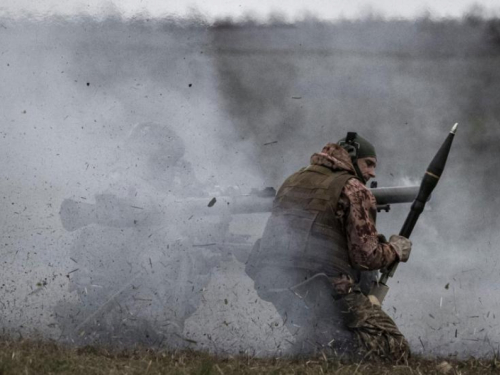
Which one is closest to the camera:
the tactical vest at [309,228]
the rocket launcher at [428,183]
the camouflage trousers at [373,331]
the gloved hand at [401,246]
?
the camouflage trousers at [373,331]

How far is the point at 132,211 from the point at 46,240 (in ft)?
6.77

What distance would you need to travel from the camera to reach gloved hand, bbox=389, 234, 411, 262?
25.7 feet

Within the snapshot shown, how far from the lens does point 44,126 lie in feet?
33.2

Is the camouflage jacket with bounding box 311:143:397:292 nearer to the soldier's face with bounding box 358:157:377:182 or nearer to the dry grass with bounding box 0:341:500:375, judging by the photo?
the soldier's face with bounding box 358:157:377:182

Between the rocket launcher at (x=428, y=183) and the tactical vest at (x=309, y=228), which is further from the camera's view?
the rocket launcher at (x=428, y=183)

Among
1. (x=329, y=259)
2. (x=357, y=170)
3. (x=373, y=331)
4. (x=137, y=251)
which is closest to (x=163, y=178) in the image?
(x=137, y=251)

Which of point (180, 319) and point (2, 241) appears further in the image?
point (2, 241)

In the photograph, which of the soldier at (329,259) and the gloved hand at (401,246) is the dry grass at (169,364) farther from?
the gloved hand at (401,246)

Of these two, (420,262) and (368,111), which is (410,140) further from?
A: (420,262)

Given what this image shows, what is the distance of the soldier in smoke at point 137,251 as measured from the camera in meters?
8.83

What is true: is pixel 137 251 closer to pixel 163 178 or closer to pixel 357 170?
pixel 163 178

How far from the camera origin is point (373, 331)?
752 cm

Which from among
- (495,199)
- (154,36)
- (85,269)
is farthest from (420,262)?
(85,269)

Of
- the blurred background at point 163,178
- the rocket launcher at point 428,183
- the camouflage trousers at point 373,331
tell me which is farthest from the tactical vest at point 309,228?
the rocket launcher at point 428,183
